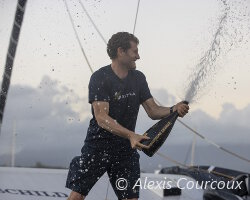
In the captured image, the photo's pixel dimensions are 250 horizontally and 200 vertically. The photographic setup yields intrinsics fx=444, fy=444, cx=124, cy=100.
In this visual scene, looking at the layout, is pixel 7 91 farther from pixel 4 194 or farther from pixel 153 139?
pixel 153 139

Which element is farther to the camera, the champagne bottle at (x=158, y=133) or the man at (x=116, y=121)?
the man at (x=116, y=121)

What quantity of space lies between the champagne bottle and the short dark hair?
1.99 ft

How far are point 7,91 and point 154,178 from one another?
2401 millimetres

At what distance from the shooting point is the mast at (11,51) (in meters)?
4.22

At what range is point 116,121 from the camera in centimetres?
324

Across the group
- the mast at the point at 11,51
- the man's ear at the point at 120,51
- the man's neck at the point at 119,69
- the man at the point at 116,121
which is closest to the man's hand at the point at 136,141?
the man at the point at 116,121

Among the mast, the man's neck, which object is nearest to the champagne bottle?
the man's neck

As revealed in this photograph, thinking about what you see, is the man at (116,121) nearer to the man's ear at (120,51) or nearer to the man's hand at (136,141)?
the man's ear at (120,51)

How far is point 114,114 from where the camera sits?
3.26 m

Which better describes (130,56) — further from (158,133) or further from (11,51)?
(11,51)

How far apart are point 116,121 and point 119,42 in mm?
586

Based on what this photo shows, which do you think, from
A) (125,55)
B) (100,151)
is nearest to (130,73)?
(125,55)

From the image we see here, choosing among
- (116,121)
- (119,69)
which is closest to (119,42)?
(119,69)

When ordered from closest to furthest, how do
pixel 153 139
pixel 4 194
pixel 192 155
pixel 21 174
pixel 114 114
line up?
pixel 153 139
pixel 114 114
pixel 4 194
pixel 21 174
pixel 192 155
